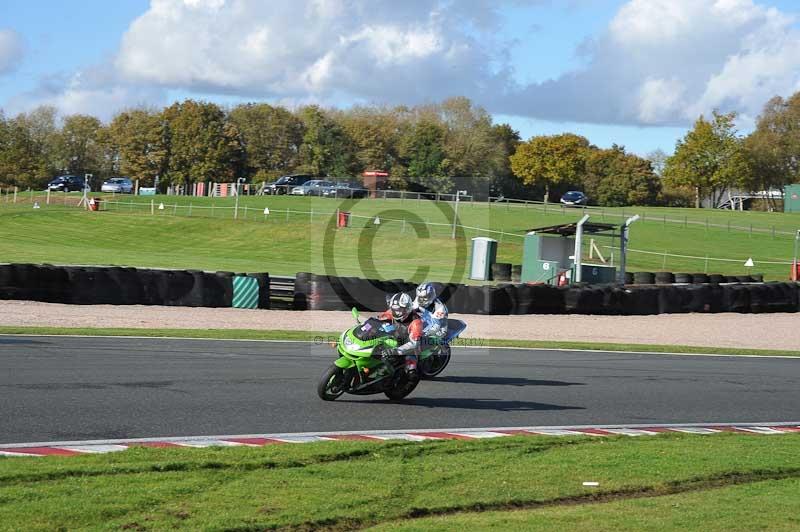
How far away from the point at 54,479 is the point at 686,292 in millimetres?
26448

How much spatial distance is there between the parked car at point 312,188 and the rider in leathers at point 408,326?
57706mm

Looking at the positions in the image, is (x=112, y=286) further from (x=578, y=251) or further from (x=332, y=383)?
(x=578, y=251)

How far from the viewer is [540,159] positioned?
102875mm

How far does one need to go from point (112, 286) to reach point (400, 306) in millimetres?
14705

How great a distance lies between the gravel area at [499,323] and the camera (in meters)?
23.3

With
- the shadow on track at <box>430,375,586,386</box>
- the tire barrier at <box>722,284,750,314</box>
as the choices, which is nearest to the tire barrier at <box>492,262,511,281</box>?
the tire barrier at <box>722,284,750,314</box>

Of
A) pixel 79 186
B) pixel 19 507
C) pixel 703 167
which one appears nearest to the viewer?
pixel 19 507

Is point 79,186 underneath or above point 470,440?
above

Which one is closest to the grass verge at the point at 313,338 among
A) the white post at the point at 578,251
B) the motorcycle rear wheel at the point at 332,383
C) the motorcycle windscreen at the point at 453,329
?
the motorcycle windscreen at the point at 453,329

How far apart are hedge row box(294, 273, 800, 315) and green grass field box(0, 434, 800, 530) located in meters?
14.9

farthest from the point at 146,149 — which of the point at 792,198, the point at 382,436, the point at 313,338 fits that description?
the point at 382,436

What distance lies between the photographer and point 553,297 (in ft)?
95.4

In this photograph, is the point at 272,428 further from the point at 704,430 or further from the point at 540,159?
the point at 540,159

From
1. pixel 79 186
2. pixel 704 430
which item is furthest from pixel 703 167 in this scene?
pixel 704 430
